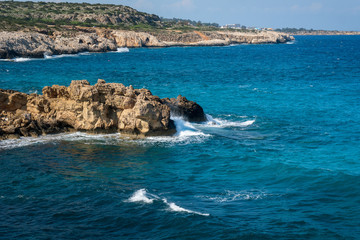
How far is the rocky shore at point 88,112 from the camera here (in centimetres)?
2980

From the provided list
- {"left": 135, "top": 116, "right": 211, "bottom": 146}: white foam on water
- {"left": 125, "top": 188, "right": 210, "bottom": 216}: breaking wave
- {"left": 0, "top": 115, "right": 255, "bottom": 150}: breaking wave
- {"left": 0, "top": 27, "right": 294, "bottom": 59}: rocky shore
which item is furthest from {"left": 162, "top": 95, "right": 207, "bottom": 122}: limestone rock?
{"left": 0, "top": 27, "right": 294, "bottom": 59}: rocky shore

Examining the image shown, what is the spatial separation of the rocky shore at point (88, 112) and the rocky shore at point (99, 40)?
57631 millimetres

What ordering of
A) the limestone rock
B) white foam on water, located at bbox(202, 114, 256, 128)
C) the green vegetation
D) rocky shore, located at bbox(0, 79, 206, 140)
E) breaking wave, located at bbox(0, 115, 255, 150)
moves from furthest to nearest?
the green vegetation < white foam on water, located at bbox(202, 114, 256, 128) < the limestone rock < rocky shore, located at bbox(0, 79, 206, 140) < breaking wave, located at bbox(0, 115, 255, 150)

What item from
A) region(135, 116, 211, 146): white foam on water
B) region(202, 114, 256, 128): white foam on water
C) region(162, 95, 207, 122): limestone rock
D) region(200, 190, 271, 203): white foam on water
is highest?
region(162, 95, 207, 122): limestone rock

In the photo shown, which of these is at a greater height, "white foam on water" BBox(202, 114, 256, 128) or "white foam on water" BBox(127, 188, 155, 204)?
→ "white foam on water" BBox(202, 114, 256, 128)

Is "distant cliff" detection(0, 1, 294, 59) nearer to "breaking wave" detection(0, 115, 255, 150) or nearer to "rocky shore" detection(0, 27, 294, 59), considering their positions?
"rocky shore" detection(0, 27, 294, 59)

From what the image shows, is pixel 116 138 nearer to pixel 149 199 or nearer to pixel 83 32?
pixel 149 199

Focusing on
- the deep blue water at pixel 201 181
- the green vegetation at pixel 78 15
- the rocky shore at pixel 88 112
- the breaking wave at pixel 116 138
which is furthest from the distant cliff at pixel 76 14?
the deep blue water at pixel 201 181

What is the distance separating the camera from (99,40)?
405ft

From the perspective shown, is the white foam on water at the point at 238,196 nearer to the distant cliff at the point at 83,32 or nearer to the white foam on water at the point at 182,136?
the white foam on water at the point at 182,136

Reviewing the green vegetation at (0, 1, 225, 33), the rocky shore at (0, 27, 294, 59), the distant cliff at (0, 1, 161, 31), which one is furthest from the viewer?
the distant cliff at (0, 1, 161, 31)

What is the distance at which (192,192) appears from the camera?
20812mm

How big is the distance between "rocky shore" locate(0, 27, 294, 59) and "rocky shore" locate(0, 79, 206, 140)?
5763 cm

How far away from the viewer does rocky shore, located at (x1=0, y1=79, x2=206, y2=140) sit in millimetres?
29797
